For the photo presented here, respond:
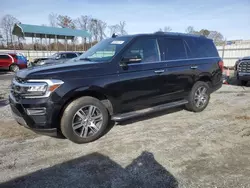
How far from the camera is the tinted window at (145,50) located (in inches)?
164

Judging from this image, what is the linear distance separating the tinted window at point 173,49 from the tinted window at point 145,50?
0.87 feet

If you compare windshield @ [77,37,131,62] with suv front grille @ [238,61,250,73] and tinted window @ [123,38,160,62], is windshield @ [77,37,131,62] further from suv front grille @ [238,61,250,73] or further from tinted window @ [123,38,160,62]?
suv front grille @ [238,61,250,73]

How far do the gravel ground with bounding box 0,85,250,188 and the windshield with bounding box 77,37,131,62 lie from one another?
1529mm

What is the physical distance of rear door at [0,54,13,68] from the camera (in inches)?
698

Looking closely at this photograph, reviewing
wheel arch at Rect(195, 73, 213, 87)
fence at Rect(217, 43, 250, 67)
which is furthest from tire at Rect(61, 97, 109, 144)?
fence at Rect(217, 43, 250, 67)

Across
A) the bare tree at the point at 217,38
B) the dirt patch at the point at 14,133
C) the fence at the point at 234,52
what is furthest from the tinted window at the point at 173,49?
the bare tree at the point at 217,38

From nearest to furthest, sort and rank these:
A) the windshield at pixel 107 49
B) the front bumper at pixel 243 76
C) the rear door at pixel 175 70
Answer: the windshield at pixel 107 49
the rear door at pixel 175 70
the front bumper at pixel 243 76

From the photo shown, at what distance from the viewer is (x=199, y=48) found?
5.57m

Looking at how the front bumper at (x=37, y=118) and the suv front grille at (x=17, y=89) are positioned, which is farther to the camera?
the suv front grille at (x=17, y=89)

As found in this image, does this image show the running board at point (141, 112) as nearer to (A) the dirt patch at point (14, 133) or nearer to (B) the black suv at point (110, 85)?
(B) the black suv at point (110, 85)

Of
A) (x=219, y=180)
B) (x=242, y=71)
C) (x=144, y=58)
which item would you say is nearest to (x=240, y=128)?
(x=219, y=180)

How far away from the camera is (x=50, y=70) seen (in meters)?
3.41

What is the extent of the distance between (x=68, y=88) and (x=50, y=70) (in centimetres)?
42

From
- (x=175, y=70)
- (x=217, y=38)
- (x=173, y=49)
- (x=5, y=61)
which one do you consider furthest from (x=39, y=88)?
(x=217, y=38)
